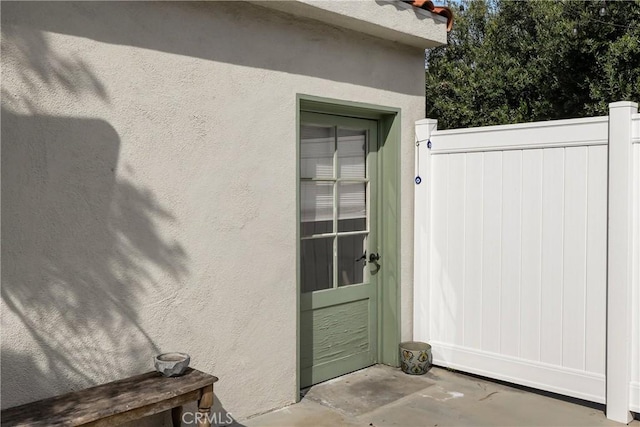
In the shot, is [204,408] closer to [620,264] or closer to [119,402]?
[119,402]

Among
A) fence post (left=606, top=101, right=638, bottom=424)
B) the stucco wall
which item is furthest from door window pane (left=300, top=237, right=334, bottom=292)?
fence post (left=606, top=101, right=638, bottom=424)

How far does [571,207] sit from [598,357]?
1026mm

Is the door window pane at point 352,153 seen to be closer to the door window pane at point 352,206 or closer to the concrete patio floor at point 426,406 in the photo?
the door window pane at point 352,206

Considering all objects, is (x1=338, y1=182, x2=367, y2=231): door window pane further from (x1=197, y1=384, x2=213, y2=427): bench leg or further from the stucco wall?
(x1=197, y1=384, x2=213, y2=427): bench leg

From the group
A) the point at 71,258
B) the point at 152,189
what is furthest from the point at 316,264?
the point at 71,258

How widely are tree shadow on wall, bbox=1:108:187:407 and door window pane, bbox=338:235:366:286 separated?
169cm

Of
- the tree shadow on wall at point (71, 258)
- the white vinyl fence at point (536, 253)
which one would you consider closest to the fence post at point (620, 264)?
the white vinyl fence at point (536, 253)

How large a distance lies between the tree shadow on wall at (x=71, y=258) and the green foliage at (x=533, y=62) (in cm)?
659

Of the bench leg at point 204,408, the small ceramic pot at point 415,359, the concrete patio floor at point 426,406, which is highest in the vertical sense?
the bench leg at point 204,408

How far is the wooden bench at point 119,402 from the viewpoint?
258 cm

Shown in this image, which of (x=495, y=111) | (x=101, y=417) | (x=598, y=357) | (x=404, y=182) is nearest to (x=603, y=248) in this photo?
(x=598, y=357)

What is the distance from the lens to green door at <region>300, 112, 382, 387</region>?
14.4ft

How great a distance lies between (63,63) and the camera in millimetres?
2916

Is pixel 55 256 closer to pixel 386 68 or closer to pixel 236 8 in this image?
pixel 236 8
